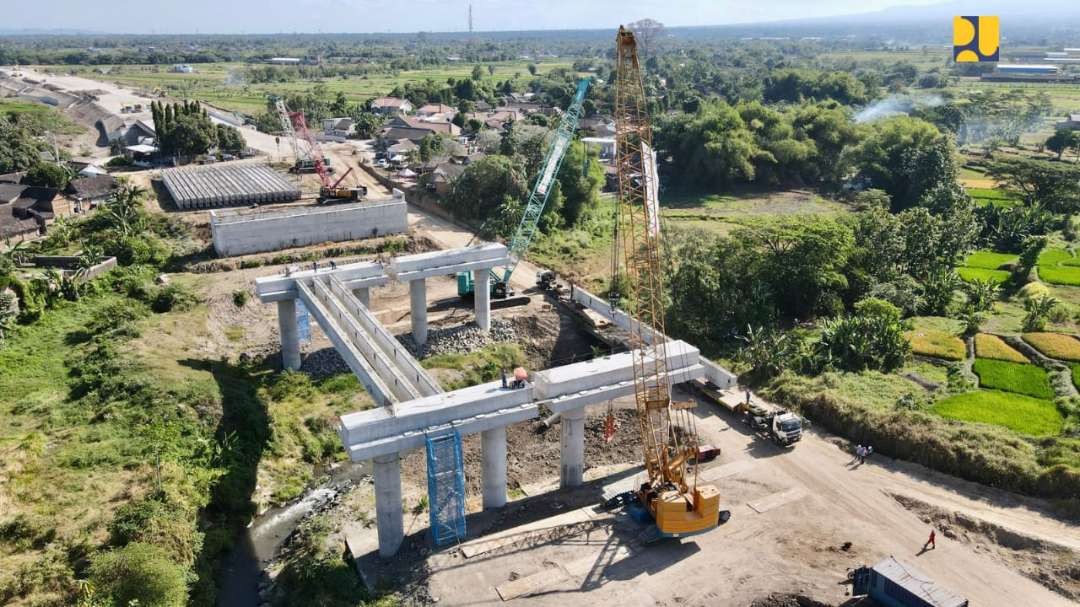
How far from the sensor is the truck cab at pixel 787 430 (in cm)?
4128

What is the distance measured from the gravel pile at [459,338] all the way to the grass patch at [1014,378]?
30776 millimetres

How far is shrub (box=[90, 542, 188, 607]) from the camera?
29266 mm

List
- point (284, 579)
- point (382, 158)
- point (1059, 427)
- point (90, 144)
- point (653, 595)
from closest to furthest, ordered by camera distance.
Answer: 1. point (653, 595)
2. point (284, 579)
3. point (1059, 427)
4. point (382, 158)
5. point (90, 144)

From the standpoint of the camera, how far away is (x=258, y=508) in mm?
38688

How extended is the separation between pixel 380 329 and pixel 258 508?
1083 centimetres

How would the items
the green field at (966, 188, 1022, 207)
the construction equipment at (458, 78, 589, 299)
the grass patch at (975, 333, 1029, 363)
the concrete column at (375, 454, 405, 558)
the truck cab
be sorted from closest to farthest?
the concrete column at (375, 454, 405, 558), the truck cab, the grass patch at (975, 333, 1029, 363), the construction equipment at (458, 78, 589, 299), the green field at (966, 188, 1022, 207)

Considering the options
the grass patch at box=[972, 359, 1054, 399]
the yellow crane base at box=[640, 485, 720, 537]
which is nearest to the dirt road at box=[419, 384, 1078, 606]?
the yellow crane base at box=[640, 485, 720, 537]

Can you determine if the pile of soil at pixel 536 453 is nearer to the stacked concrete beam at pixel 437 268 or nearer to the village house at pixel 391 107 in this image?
the stacked concrete beam at pixel 437 268

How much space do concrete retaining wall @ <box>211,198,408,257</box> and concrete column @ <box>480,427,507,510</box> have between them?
39835 mm

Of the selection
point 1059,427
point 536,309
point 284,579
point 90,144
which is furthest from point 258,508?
point 90,144

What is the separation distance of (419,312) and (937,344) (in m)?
35.5

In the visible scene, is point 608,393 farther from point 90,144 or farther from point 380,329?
point 90,144

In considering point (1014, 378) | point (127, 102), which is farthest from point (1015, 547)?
point (127, 102)

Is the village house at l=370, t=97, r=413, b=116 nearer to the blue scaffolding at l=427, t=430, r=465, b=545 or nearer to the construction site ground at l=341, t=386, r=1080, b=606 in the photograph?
the construction site ground at l=341, t=386, r=1080, b=606
